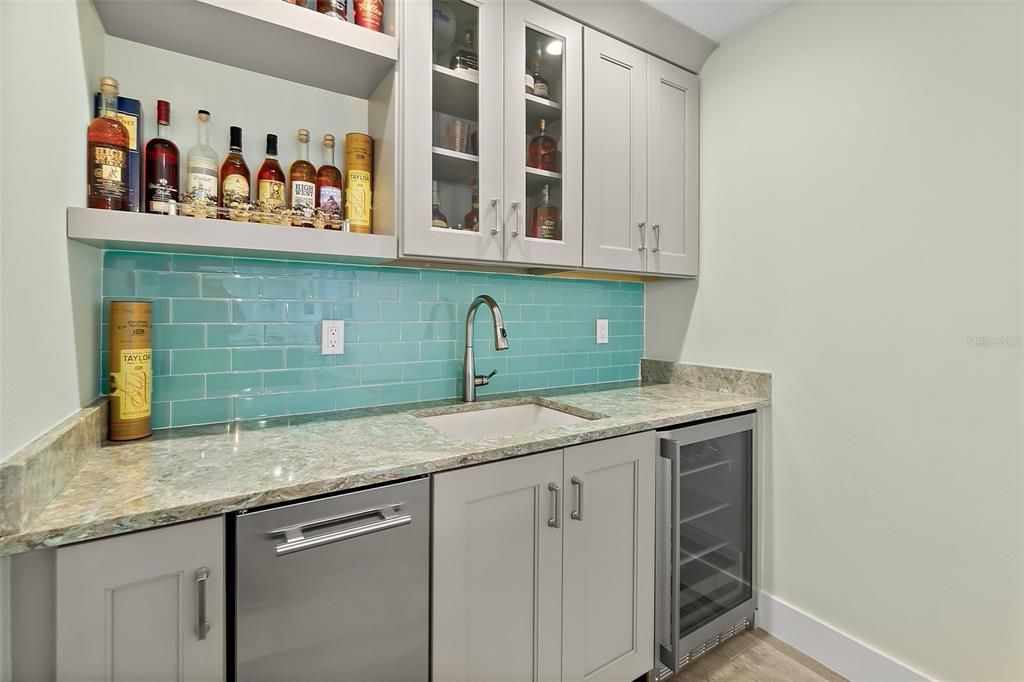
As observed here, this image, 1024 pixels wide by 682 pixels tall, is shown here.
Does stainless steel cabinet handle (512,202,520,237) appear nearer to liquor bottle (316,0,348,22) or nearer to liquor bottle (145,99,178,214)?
liquor bottle (316,0,348,22)

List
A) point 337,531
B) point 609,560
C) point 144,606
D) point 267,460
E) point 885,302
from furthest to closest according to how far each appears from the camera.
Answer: point 885,302
point 609,560
point 267,460
point 337,531
point 144,606

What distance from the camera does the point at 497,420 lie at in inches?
73.4

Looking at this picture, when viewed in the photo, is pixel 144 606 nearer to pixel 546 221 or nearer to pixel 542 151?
pixel 546 221

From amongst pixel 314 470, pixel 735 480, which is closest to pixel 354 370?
pixel 314 470

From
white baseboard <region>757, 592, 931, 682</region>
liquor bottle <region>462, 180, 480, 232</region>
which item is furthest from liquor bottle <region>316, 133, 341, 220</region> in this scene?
white baseboard <region>757, 592, 931, 682</region>

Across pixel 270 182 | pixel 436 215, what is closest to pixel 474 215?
pixel 436 215

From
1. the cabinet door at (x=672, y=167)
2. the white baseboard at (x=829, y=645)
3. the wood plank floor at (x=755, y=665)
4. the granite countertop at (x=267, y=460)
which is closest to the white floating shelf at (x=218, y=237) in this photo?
the granite countertop at (x=267, y=460)

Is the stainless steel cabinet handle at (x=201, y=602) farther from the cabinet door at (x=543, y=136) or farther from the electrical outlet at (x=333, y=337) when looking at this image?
the cabinet door at (x=543, y=136)

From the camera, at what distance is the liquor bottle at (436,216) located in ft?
4.78

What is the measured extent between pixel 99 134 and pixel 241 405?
0.79 meters

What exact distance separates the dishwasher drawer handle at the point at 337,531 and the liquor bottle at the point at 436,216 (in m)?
0.84

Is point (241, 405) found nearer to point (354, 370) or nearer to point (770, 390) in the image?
point (354, 370)

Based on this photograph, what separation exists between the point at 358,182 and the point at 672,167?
1313 mm

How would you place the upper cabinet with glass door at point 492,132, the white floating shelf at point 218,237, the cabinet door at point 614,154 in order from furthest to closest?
the cabinet door at point 614,154 → the upper cabinet with glass door at point 492,132 → the white floating shelf at point 218,237
